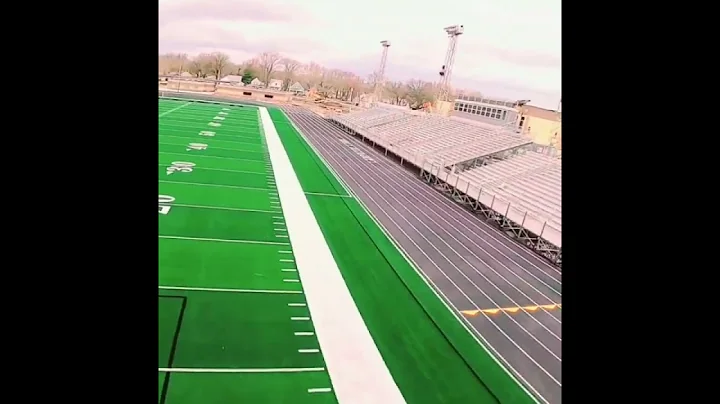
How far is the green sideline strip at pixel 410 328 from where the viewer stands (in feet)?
7.14

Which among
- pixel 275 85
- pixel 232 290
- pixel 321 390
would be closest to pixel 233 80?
pixel 275 85

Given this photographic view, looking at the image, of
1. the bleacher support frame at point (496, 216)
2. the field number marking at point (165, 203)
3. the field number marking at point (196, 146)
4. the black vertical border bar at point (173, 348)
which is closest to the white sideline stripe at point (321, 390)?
the black vertical border bar at point (173, 348)

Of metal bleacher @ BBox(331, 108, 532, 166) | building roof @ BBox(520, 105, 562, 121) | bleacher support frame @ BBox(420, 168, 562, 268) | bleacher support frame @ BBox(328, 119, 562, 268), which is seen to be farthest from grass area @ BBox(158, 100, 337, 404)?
building roof @ BBox(520, 105, 562, 121)

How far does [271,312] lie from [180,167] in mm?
3897

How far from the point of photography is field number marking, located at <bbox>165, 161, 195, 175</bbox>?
Result: 227 inches

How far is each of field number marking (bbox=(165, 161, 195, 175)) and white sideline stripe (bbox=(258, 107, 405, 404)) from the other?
2046 mm

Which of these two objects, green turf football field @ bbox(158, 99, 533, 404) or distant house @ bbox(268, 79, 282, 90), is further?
distant house @ bbox(268, 79, 282, 90)

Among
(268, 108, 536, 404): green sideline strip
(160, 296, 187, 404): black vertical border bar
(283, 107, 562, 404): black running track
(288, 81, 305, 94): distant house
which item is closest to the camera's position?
(160, 296, 187, 404): black vertical border bar

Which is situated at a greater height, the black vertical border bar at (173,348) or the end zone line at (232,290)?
the black vertical border bar at (173,348)

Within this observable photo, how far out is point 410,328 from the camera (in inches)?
105

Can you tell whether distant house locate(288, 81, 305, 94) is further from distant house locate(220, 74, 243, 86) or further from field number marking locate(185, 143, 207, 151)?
field number marking locate(185, 143, 207, 151)

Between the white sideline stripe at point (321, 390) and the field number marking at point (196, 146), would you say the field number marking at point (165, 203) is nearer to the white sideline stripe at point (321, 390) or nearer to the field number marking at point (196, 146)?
the white sideline stripe at point (321, 390)
